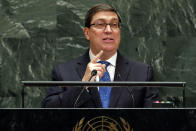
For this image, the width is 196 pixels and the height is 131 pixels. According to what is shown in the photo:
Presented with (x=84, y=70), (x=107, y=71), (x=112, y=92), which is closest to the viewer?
(x=112, y=92)

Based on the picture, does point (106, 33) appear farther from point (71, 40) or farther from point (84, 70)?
point (71, 40)

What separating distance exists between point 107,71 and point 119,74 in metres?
0.11

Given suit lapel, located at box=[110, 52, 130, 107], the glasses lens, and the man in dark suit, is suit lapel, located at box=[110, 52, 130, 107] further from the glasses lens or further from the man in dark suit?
the glasses lens

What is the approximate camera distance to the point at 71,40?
4.55 m

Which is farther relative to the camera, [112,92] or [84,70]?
[84,70]

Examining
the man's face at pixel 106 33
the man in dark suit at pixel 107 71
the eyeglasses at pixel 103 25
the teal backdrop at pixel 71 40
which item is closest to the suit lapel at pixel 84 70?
the man in dark suit at pixel 107 71

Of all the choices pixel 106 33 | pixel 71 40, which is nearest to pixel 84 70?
pixel 106 33

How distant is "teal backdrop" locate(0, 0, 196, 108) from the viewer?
4527mm

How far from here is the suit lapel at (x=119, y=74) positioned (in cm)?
298

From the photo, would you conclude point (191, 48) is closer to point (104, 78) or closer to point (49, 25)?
point (49, 25)

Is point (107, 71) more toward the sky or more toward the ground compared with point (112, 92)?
more toward the sky

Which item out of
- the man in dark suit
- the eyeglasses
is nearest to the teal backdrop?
the man in dark suit

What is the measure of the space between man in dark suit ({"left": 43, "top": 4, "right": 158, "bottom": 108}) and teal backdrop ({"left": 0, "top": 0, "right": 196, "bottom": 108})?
118cm

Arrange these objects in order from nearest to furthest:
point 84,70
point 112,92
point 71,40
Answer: point 112,92 < point 84,70 < point 71,40
